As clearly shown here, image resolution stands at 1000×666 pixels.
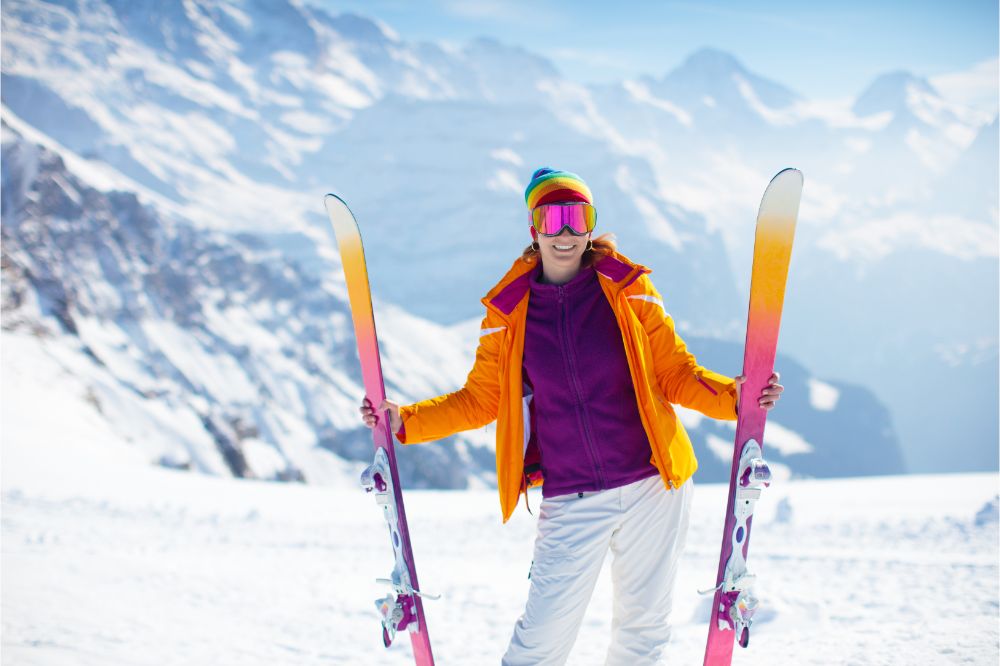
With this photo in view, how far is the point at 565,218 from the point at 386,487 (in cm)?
172

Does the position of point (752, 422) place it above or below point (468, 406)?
above

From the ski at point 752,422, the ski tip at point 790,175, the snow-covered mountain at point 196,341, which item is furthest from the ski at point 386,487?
the snow-covered mountain at point 196,341

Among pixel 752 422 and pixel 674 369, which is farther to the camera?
pixel 752 422

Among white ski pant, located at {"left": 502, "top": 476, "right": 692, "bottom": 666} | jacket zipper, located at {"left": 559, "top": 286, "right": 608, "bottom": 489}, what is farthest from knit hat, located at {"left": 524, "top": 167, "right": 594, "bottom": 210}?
white ski pant, located at {"left": 502, "top": 476, "right": 692, "bottom": 666}

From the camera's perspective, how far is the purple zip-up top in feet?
10.2

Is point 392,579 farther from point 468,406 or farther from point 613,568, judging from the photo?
point 613,568

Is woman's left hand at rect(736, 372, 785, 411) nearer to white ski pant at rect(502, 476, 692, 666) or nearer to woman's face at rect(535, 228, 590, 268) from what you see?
white ski pant at rect(502, 476, 692, 666)

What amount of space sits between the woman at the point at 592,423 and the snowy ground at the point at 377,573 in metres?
1.99

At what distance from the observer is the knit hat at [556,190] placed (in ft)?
10.7

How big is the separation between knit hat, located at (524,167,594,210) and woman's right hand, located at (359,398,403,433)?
1.14 meters

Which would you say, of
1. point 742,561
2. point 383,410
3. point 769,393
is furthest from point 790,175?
point 383,410

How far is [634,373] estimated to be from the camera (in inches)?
122

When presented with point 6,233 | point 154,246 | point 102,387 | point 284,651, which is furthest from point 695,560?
point 154,246

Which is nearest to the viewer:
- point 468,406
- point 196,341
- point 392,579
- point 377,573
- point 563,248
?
point 563,248
